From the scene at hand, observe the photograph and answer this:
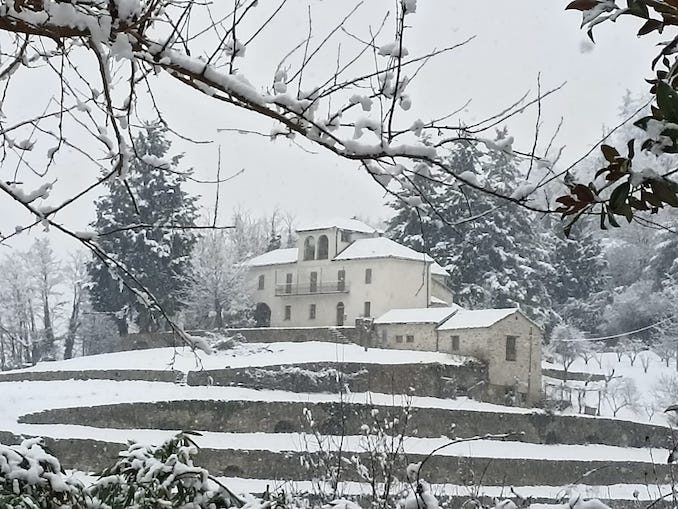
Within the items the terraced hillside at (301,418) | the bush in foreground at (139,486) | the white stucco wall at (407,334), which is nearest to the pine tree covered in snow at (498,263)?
the white stucco wall at (407,334)

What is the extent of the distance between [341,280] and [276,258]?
136 inches

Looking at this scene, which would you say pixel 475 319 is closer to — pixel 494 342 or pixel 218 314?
pixel 494 342

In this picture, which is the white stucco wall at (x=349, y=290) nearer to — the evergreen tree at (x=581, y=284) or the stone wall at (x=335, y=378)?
the stone wall at (x=335, y=378)

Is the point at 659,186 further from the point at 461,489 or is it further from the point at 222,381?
the point at 222,381

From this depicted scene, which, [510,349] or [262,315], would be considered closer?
[510,349]

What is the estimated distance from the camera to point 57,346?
27547 mm

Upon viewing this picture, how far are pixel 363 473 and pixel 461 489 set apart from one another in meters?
9.06

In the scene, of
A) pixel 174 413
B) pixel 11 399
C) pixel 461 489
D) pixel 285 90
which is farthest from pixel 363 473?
pixel 11 399

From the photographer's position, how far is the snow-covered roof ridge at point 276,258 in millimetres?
26030

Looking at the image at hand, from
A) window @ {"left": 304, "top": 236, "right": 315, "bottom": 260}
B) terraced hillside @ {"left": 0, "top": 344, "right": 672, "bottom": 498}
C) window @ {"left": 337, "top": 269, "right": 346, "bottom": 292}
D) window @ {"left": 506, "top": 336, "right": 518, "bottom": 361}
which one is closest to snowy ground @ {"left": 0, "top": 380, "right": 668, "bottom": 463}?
terraced hillside @ {"left": 0, "top": 344, "right": 672, "bottom": 498}

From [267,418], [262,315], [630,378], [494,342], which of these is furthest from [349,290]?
[630,378]

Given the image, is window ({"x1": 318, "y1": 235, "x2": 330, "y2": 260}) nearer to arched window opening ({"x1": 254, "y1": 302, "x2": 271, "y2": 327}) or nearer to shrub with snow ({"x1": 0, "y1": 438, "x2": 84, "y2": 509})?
arched window opening ({"x1": 254, "y1": 302, "x2": 271, "y2": 327})

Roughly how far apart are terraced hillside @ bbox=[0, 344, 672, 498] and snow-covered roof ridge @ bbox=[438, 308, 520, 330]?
0.89 m

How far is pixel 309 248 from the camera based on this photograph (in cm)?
2538
